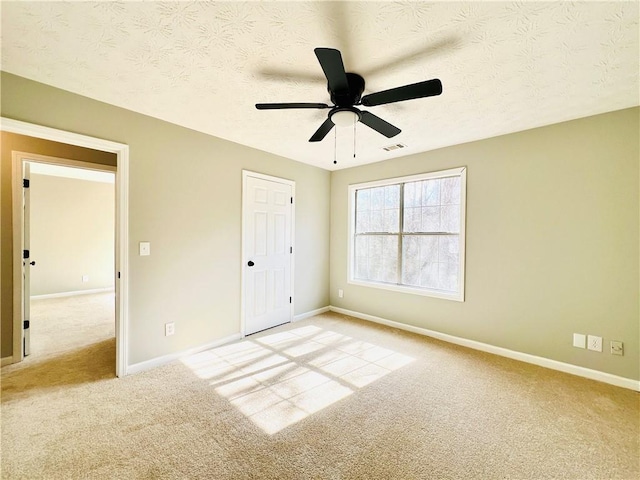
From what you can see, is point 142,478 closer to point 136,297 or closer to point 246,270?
point 136,297

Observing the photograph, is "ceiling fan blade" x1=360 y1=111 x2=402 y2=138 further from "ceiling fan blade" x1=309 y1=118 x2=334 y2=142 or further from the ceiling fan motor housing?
"ceiling fan blade" x1=309 y1=118 x2=334 y2=142

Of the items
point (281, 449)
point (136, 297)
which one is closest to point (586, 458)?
point (281, 449)

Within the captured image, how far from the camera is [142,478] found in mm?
1450

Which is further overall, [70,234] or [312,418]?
[70,234]

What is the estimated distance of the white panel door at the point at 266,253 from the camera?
3.54 metres

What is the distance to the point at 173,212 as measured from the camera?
282cm

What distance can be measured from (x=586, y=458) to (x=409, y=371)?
1265 millimetres

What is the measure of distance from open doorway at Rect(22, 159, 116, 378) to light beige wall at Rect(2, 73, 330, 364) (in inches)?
56.5

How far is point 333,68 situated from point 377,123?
2.34 ft

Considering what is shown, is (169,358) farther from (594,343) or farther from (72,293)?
(72,293)

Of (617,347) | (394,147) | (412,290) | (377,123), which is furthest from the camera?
(412,290)

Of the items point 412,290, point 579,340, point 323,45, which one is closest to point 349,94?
point 323,45

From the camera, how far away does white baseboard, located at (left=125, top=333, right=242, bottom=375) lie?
256cm

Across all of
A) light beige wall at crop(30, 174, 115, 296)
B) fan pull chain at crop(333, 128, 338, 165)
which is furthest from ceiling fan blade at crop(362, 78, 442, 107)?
light beige wall at crop(30, 174, 115, 296)
